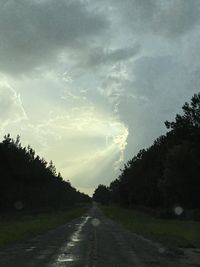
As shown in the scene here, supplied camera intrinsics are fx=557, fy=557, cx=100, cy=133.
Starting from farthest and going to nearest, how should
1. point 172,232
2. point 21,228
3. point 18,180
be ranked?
point 18,180 < point 21,228 < point 172,232

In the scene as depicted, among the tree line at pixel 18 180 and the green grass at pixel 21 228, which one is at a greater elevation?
the tree line at pixel 18 180

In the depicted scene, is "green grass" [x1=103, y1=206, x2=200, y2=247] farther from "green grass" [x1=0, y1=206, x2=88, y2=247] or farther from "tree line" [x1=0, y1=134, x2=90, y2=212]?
"tree line" [x1=0, y1=134, x2=90, y2=212]

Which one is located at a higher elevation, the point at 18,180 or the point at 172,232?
the point at 18,180

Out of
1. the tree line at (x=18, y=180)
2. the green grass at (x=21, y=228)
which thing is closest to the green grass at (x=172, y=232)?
the green grass at (x=21, y=228)

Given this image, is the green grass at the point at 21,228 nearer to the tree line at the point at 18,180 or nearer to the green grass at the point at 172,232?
the green grass at the point at 172,232

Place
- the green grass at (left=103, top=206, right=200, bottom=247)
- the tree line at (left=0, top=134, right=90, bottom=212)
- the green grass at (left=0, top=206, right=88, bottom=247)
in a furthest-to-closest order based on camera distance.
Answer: the tree line at (left=0, top=134, right=90, bottom=212) → the green grass at (left=103, top=206, right=200, bottom=247) → the green grass at (left=0, top=206, right=88, bottom=247)

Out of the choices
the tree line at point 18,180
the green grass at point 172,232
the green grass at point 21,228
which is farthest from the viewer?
the tree line at point 18,180

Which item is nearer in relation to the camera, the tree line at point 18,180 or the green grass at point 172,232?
the green grass at point 172,232

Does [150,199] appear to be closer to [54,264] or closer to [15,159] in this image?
[15,159]

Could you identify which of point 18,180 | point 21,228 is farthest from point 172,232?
point 18,180

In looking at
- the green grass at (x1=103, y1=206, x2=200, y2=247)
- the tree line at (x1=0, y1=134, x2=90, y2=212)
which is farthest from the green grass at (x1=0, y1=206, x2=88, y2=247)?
the tree line at (x1=0, y1=134, x2=90, y2=212)

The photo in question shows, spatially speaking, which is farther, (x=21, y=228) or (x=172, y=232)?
(x=21, y=228)

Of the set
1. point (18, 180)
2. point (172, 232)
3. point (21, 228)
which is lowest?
point (172, 232)

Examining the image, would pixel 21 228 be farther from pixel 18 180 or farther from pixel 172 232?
pixel 18 180
